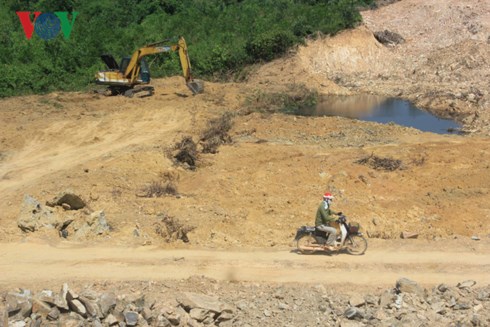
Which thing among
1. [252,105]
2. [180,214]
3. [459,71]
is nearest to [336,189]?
[180,214]

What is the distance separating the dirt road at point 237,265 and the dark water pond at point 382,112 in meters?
14.0

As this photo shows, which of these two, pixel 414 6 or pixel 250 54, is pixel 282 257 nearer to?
pixel 250 54

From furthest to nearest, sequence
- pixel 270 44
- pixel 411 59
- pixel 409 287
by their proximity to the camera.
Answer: pixel 411 59, pixel 270 44, pixel 409 287

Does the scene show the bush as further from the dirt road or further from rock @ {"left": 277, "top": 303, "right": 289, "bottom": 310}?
rock @ {"left": 277, "top": 303, "right": 289, "bottom": 310}

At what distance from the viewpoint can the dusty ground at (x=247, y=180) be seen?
11648 millimetres

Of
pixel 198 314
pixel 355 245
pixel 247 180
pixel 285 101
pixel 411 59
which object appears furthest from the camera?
pixel 411 59

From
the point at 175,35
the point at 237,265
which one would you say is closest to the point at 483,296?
the point at 237,265

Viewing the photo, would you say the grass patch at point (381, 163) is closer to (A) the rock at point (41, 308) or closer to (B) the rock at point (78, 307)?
(B) the rock at point (78, 307)

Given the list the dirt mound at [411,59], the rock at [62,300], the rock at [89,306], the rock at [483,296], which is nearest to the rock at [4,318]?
the rock at [62,300]

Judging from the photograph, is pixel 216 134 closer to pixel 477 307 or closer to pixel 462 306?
pixel 462 306

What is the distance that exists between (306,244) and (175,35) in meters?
29.0

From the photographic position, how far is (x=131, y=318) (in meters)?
8.91

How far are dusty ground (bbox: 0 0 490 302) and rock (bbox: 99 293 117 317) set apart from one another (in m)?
1.71

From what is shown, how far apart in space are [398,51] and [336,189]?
2171 cm
